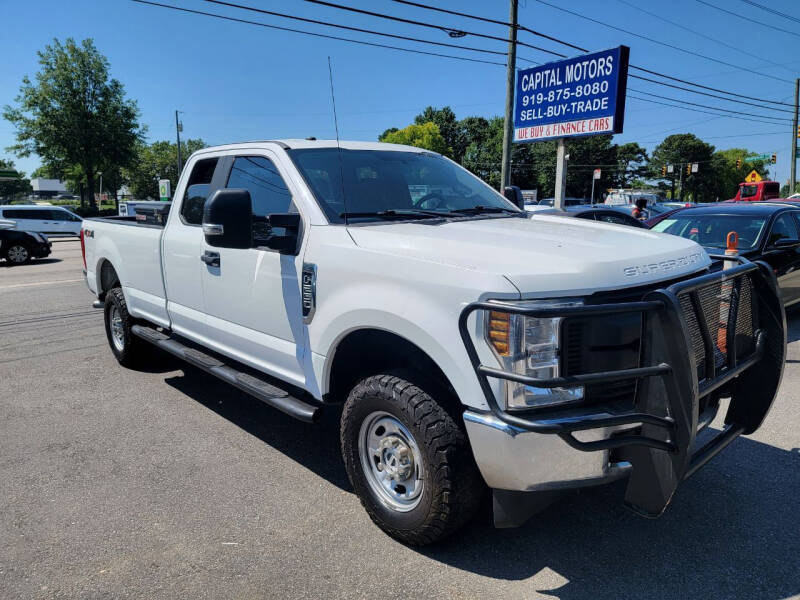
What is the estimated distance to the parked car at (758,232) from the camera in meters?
7.21

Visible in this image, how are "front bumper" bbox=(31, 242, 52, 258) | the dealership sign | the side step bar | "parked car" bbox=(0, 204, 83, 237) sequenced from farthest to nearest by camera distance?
"parked car" bbox=(0, 204, 83, 237), "front bumper" bbox=(31, 242, 52, 258), the dealership sign, the side step bar

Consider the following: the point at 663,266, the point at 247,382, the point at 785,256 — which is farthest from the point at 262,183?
the point at 785,256

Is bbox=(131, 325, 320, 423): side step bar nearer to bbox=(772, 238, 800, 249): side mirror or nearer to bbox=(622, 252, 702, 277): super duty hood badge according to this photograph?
bbox=(622, 252, 702, 277): super duty hood badge

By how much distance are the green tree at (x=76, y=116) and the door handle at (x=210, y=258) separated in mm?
43730

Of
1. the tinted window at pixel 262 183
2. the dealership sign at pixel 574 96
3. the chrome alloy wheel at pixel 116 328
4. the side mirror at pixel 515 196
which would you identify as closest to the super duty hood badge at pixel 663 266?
the tinted window at pixel 262 183

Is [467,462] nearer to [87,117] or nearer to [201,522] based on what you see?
[201,522]

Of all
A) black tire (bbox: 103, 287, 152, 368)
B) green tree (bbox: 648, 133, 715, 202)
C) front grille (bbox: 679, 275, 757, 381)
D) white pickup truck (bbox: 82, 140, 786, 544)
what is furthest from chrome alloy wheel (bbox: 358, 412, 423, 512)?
green tree (bbox: 648, 133, 715, 202)

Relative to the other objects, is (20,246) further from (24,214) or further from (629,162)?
(629,162)

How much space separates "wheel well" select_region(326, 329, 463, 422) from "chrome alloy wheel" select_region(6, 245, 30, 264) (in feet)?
53.5

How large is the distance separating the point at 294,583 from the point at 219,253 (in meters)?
2.17

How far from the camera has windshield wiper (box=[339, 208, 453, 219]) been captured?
3.42 metres

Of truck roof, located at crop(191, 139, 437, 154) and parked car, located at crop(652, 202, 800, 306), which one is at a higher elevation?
truck roof, located at crop(191, 139, 437, 154)

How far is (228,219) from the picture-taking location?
3.11 m

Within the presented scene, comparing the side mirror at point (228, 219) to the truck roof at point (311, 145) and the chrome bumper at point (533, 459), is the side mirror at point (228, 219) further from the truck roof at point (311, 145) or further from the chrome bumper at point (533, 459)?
the chrome bumper at point (533, 459)
